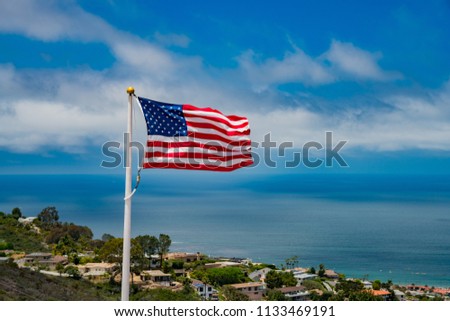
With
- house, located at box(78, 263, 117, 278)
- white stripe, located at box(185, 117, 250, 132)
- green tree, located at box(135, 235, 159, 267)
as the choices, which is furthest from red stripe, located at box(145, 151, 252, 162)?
green tree, located at box(135, 235, 159, 267)

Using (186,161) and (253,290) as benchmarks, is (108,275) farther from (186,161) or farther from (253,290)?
(186,161)

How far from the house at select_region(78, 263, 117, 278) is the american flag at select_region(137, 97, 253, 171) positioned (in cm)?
913

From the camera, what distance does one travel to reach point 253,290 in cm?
1471

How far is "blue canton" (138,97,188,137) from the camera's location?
3.32m

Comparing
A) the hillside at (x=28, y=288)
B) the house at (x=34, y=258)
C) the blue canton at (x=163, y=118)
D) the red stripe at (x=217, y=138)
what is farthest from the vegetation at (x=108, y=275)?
the red stripe at (x=217, y=138)

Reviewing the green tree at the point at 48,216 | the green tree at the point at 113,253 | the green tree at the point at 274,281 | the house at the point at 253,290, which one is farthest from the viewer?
the green tree at the point at 48,216

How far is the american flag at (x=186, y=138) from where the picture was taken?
332cm

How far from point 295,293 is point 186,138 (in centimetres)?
1243

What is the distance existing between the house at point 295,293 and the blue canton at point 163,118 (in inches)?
471

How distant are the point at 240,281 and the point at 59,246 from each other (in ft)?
22.9

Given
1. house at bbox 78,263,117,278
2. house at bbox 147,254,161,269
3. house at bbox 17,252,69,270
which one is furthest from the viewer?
house at bbox 147,254,161,269

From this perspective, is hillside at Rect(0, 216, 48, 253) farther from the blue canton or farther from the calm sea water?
the blue canton

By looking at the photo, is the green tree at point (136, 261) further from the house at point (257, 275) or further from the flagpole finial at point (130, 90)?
the flagpole finial at point (130, 90)
